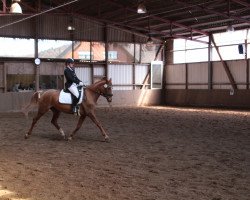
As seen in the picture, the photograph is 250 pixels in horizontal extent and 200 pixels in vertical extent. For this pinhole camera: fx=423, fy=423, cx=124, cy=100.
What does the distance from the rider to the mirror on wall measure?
1999 cm

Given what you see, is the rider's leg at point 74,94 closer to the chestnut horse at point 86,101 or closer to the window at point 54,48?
the chestnut horse at point 86,101

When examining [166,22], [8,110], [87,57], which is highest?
Answer: [166,22]

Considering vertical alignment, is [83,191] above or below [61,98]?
below

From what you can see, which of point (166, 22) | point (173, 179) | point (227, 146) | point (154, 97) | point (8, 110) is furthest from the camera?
point (154, 97)

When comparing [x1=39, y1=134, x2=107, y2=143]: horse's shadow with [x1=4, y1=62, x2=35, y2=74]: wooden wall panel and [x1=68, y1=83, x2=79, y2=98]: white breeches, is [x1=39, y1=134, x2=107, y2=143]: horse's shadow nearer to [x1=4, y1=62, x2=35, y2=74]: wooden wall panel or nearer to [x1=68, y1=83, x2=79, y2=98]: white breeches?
[x1=68, y1=83, x2=79, y2=98]: white breeches

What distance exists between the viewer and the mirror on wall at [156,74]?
3045cm

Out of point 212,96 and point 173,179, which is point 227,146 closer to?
point 173,179

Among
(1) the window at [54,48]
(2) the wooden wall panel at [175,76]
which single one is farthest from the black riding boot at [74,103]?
→ (2) the wooden wall panel at [175,76]

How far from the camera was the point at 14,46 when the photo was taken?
25.1 metres

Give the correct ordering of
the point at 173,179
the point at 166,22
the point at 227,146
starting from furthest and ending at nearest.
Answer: the point at 166,22 → the point at 227,146 → the point at 173,179

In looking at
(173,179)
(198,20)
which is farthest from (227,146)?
(198,20)

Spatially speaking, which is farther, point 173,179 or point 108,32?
point 108,32

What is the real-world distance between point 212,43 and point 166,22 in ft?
10.9

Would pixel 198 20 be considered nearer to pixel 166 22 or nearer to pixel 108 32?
pixel 166 22
